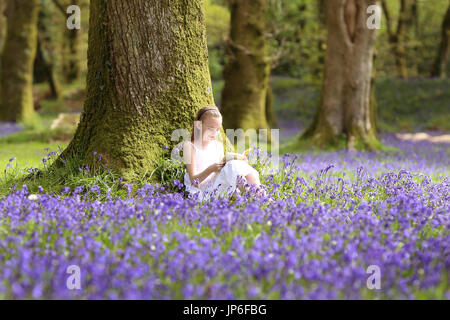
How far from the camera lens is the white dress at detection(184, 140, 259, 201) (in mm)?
4828

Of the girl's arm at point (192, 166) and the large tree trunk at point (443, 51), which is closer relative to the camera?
the girl's arm at point (192, 166)

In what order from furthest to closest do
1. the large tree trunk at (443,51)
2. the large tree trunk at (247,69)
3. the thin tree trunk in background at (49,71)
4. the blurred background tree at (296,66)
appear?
the large tree trunk at (443,51) → the thin tree trunk in background at (49,71) → the blurred background tree at (296,66) → the large tree trunk at (247,69)

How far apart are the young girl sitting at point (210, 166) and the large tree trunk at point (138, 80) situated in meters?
A: 0.43

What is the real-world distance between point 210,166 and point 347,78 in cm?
727

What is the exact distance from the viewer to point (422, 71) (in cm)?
3666

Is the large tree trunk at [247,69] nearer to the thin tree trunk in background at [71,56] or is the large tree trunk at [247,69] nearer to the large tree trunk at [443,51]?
the large tree trunk at [443,51]

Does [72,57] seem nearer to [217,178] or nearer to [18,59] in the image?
[18,59]

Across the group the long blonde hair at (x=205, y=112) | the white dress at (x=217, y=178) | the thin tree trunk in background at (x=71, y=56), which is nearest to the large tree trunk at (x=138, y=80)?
the long blonde hair at (x=205, y=112)

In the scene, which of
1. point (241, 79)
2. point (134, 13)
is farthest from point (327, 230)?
point (241, 79)

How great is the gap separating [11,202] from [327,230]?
9.23ft

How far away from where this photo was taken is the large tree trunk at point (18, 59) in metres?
17.4
